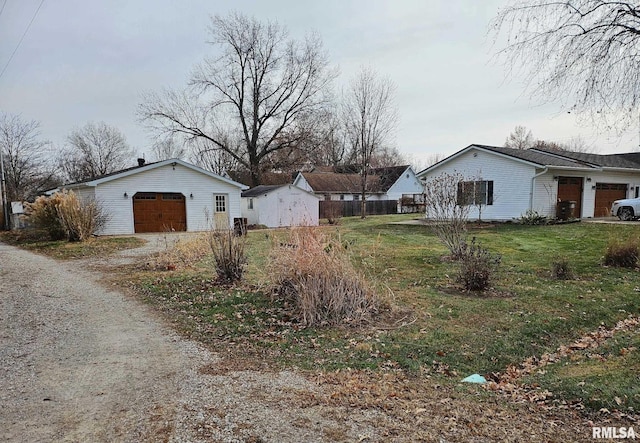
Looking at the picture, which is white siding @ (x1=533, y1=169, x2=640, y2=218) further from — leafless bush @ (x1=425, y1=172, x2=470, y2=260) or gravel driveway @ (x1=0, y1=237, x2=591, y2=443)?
gravel driveway @ (x1=0, y1=237, x2=591, y2=443)

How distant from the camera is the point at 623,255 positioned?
8.66 m

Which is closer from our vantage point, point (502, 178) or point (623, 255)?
point (623, 255)

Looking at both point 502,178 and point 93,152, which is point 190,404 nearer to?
point 502,178

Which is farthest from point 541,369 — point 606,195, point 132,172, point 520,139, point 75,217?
point 520,139

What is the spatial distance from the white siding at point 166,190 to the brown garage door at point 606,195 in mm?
19912

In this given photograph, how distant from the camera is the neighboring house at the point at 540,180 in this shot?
1798cm

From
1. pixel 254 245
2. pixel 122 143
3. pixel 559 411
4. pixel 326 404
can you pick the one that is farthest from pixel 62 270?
pixel 122 143

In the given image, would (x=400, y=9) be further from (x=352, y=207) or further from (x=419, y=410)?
(x=352, y=207)

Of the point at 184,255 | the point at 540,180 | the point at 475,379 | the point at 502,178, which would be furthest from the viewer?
the point at 502,178

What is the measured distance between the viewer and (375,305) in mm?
5727

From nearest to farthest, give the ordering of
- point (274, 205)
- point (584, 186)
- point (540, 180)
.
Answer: point (540, 180)
point (584, 186)
point (274, 205)

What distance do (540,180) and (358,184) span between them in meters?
20.7

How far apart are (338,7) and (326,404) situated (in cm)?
973

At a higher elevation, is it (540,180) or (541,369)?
(540,180)
